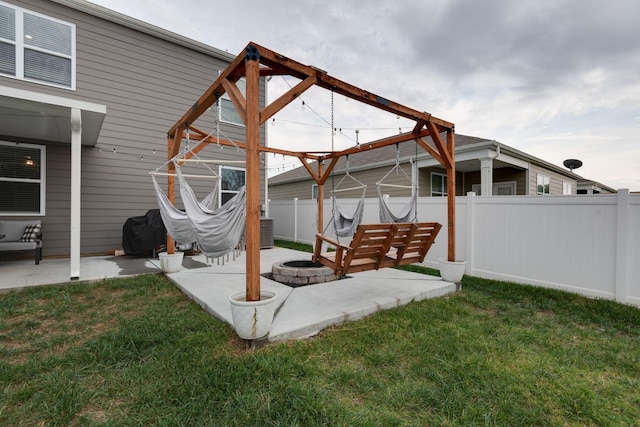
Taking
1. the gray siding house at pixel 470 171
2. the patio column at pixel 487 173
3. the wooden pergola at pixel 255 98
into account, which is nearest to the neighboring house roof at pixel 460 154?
the gray siding house at pixel 470 171

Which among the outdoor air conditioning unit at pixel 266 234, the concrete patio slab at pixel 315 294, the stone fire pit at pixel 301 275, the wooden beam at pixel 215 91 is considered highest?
the wooden beam at pixel 215 91

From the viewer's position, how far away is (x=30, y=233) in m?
5.67

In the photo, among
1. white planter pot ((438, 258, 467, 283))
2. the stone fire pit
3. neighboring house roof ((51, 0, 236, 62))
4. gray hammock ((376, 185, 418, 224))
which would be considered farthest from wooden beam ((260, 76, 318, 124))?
neighboring house roof ((51, 0, 236, 62))

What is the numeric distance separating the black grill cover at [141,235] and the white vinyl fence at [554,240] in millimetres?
5930

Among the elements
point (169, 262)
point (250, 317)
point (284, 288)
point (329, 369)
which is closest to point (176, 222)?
point (169, 262)

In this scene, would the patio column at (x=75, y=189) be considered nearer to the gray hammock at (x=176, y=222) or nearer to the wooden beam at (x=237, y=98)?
the gray hammock at (x=176, y=222)

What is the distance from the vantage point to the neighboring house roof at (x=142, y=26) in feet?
20.6

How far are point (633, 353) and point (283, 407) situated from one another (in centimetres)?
297

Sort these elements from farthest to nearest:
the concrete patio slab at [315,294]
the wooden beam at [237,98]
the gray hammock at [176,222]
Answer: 1. the gray hammock at [176,222]
2. the concrete patio slab at [315,294]
3. the wooden beam at [237,98]

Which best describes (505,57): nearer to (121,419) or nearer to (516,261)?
(516,261)

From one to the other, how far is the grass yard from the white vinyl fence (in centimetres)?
44

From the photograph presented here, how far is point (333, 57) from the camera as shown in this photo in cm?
803

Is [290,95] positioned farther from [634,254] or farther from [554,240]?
[634,254]

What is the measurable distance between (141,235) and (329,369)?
231 inches
